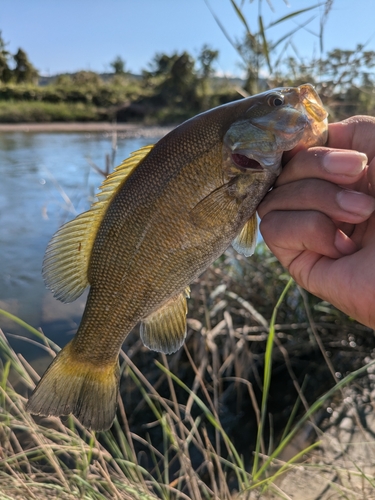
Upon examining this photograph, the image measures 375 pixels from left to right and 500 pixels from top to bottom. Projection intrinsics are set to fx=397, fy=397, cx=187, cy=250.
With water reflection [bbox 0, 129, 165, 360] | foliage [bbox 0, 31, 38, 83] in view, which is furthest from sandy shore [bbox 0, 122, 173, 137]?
foliage [bbox 0, 31, 38, 83]

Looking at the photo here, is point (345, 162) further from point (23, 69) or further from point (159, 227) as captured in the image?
point (23, 69)

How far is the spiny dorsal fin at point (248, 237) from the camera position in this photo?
1.44 meters

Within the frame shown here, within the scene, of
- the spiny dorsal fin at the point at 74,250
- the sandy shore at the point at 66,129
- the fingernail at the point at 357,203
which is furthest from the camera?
the sandy shore at the point at 66,129

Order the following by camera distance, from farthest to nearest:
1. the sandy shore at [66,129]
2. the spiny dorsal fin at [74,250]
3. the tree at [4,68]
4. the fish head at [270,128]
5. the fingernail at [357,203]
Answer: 1. the tree at [4,68]
2. the sandy shore at [66,129]
3. the spiny dorsal fin at [74,250]
4. the fish head at [270,128]
5. the fingernail at [357,203]

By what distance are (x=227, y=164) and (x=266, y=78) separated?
84.1 inches

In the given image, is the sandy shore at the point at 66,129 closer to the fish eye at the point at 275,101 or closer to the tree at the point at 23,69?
the tree at the point at 23,69

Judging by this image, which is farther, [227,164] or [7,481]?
[7,481]

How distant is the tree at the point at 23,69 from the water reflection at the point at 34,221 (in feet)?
120

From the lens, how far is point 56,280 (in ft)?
4.76

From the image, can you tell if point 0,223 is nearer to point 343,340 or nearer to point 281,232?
point 343,340

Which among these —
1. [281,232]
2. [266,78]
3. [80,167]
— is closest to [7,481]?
[281,232]

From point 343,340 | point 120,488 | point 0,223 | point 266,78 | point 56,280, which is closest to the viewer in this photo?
point 56,280

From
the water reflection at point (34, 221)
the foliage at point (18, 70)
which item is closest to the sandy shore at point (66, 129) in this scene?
the water reflection at point (34, 221)

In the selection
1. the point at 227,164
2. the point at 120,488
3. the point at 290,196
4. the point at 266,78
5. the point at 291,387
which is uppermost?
the point at 266,78
